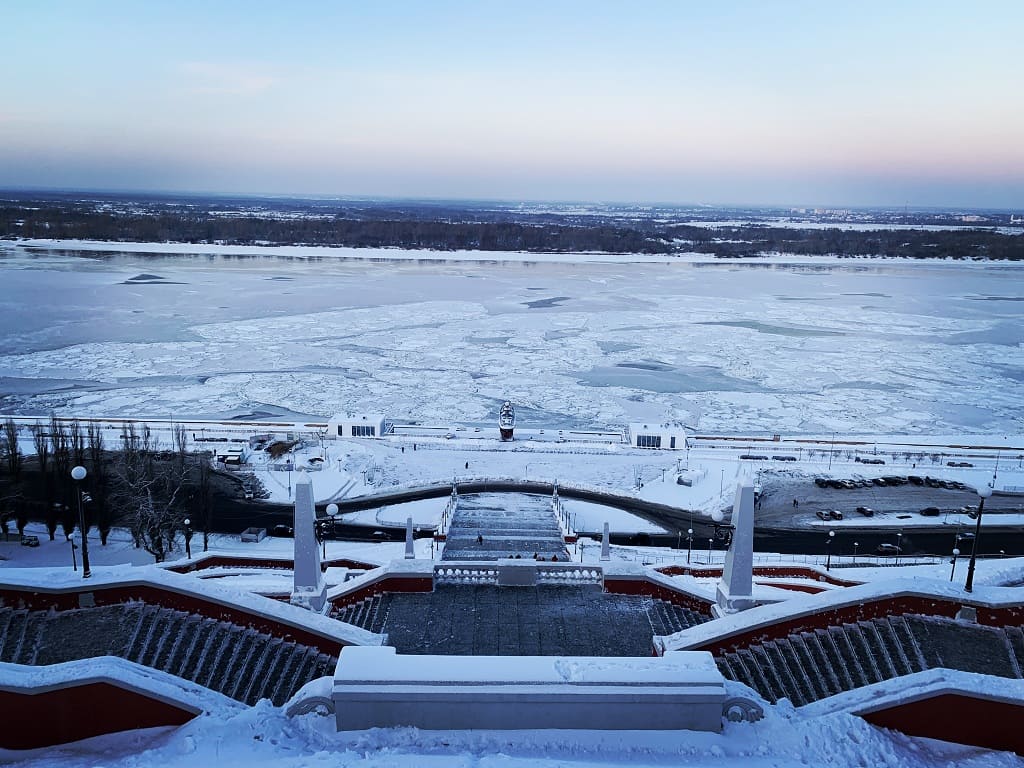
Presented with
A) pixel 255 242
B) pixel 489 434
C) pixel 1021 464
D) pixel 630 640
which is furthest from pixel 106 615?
pixel 255 242

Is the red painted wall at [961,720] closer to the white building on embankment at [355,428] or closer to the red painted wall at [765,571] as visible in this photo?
the red painted wall at [765,571]

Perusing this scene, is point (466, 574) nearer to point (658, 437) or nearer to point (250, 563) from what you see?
point (250, 563)

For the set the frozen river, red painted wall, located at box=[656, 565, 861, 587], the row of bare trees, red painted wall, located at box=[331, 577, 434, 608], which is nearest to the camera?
red painted wall, located at box=[331, 577, 434, 608]

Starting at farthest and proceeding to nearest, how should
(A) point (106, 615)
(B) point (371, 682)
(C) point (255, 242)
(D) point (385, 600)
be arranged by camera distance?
(C) point (255, 242) → (D) point (385, 600) → (A) point (106, 615) → (B) point (371, 682)

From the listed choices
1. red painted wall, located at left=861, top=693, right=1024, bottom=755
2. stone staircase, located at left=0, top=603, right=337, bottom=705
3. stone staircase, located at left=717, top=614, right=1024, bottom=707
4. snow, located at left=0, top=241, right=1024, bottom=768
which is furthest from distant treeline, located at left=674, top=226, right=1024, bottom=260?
stone staircase, located at left=0, top=603, right=337, bottom=705

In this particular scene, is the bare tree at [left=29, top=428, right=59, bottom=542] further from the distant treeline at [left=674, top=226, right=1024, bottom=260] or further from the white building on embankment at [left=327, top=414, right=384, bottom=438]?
the distant treeline at [left=674, top=226, right=1024, bottom=260]

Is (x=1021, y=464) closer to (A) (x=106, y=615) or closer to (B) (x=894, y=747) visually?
(B) (x=894, y=747)
